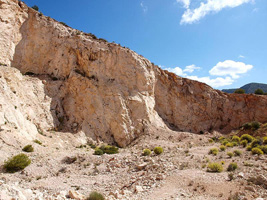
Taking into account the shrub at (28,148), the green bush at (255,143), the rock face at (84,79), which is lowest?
the green bush at (255,143)

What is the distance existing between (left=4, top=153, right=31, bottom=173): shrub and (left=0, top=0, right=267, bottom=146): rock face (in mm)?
8354

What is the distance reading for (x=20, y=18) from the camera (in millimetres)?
23656

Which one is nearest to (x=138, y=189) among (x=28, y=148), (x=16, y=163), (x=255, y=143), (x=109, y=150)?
(x=16, y=163)

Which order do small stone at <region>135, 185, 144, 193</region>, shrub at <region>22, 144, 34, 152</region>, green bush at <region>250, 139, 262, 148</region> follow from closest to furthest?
small stone at <region>135, 185, 144, 193</region> < shrub at <region>22, 144, 34, 152</region> < green bush at <region>250, 139, 262, 148</region>

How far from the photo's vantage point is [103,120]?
22141 mm

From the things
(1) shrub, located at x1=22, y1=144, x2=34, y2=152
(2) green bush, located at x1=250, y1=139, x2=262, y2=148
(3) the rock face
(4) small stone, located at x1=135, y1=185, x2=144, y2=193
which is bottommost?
(4) small stone, located at x1=135, y1=185, x2=144, y2=193

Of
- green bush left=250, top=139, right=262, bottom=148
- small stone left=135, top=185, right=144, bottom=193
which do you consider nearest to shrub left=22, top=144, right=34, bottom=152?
small stone left=135, top=185, right=144, bottom=193

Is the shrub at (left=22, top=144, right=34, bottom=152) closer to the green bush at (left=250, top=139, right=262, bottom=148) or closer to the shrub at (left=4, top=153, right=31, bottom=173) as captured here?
the shrub at (left=4, top=153, right=31, bottom=173)

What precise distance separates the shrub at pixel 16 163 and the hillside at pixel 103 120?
0.25 metres

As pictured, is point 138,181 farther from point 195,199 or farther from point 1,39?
point 1,39

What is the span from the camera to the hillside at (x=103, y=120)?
8352 millimetres

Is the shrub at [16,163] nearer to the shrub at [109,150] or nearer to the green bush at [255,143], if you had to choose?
the shrub at [109,150]

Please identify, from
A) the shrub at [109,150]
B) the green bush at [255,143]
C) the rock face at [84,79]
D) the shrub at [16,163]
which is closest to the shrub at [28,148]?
the shrub at [16,163]

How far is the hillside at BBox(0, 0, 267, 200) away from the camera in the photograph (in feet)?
27.4
